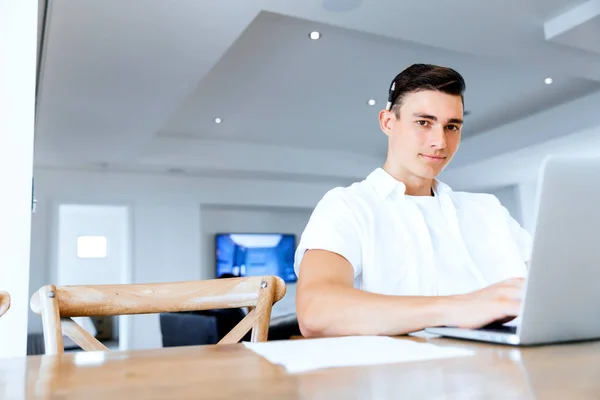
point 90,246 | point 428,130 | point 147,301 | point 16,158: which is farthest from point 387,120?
point 90,246

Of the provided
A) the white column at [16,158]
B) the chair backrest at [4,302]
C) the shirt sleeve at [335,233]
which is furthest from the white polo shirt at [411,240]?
the white column at [16,158]

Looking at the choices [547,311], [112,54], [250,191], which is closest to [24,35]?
[112,54]

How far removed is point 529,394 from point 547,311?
24cm

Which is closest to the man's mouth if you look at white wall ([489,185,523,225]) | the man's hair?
the man's hair

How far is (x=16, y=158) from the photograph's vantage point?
1.72m

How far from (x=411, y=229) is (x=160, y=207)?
6589 mm

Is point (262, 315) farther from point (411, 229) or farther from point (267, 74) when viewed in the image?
point (267, 74)

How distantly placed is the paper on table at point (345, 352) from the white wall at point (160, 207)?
6.75 meters

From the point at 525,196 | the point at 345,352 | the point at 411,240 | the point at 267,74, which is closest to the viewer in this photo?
the point at 345,352

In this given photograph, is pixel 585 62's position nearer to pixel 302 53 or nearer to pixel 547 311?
pixel 302 53

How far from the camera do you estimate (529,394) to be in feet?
1.18

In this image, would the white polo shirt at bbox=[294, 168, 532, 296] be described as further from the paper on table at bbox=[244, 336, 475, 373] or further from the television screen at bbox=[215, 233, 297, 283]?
the television screen at bbox=[215, 233, 297, 283]

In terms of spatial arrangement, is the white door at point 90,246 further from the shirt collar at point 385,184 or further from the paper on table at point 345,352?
the paper on table at point 345,352

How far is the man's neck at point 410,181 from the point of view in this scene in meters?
1.29
